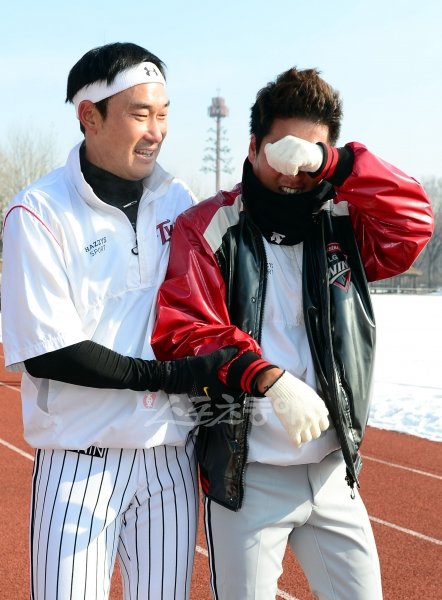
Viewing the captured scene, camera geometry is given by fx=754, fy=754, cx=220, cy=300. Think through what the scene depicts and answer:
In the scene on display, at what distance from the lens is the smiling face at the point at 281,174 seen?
7.08ft

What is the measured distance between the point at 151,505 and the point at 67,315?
0.59 metres

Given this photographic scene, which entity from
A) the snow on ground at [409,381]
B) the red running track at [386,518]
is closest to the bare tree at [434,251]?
the snow on ground at [409,381]

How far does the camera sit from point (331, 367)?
2096 mm

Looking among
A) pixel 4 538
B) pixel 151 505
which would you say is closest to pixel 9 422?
pixel 4 538

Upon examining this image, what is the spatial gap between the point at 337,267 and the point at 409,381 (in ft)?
30.8

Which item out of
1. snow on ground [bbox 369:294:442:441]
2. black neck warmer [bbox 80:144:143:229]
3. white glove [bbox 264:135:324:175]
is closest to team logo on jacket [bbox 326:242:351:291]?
white glove [bbox 264:135:324:175]

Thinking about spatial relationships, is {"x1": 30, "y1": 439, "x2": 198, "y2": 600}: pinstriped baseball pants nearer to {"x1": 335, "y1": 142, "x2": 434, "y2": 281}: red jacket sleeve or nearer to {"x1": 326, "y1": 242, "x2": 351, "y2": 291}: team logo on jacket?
{"x1": 326, "y1": 242, "x2": 351, "y2": 291}: team logo on jacket

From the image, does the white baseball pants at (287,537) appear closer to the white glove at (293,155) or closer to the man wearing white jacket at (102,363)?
the man wearing white jacket at (102,363)

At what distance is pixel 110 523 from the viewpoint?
2.09m

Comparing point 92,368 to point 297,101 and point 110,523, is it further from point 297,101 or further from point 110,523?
point 297,101

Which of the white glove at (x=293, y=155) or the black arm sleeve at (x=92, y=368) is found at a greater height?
the white glove at (x=293, y=155)

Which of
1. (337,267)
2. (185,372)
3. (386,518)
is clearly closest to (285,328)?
(337,267)

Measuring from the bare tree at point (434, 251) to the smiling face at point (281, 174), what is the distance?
227 feet

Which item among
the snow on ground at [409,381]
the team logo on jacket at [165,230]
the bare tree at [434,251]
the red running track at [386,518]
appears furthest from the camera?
the bare tree at [434,251]
